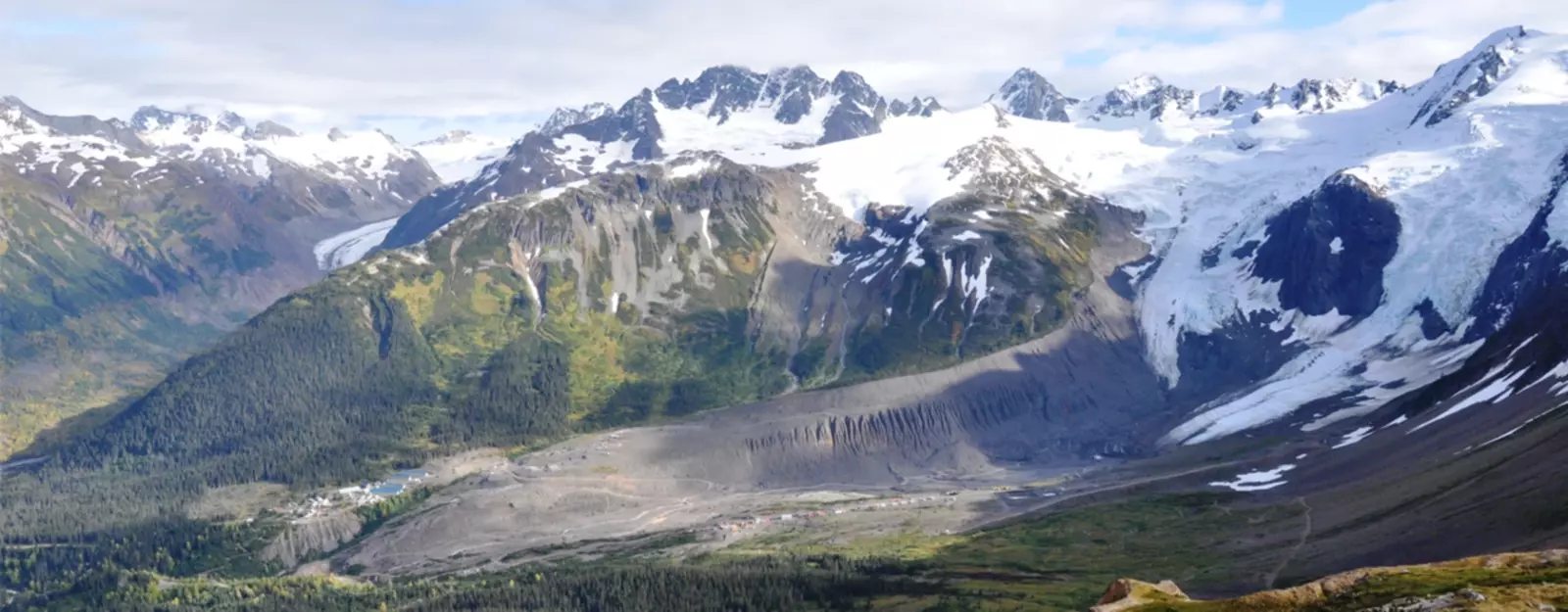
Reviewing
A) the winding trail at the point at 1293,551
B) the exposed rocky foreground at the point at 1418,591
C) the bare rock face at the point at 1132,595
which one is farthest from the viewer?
the winding trail at the point at 1293,551

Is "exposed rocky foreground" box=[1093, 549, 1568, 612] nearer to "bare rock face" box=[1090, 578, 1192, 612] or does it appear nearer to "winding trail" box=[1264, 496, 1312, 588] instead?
"bare rock face" box=[1090, 578, 1192, 612]

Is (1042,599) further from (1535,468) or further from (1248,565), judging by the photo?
(1535,468)

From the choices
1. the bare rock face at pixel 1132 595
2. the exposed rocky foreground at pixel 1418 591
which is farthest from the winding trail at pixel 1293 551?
the bare rock face at pixel 1132 595

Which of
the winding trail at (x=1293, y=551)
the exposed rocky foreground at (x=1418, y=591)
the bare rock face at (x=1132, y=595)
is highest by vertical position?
the exposed rocky foreground at (x=1418, y=591)

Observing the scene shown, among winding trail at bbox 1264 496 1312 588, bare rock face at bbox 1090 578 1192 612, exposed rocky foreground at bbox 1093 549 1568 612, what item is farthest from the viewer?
winding trail at bbox 1264 496 1312 588

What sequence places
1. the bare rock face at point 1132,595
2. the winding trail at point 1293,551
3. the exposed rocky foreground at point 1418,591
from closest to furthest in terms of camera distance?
1. the exposed rocky foreground at point 1418,591
2. the bare rock face at point 1132,595
3. the winding trail at point 1293,551

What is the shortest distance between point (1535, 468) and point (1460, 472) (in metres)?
18.7

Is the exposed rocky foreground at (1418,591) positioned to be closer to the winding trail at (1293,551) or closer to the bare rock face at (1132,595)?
the bare rock face at (1132,595)

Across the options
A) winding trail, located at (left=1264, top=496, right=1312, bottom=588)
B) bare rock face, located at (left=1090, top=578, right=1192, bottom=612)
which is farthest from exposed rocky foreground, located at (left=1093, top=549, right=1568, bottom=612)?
winding trail, located at (left=1264, top=496, right=1312, bottom=588)

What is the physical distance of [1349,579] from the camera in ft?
286

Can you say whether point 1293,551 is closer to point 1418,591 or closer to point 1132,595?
point 1132,595

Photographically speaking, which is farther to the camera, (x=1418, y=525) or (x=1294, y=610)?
(x=1418, y=525)

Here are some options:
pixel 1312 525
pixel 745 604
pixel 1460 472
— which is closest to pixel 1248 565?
pixel 1312 525

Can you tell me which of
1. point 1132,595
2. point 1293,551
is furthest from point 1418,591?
point 1293,551
